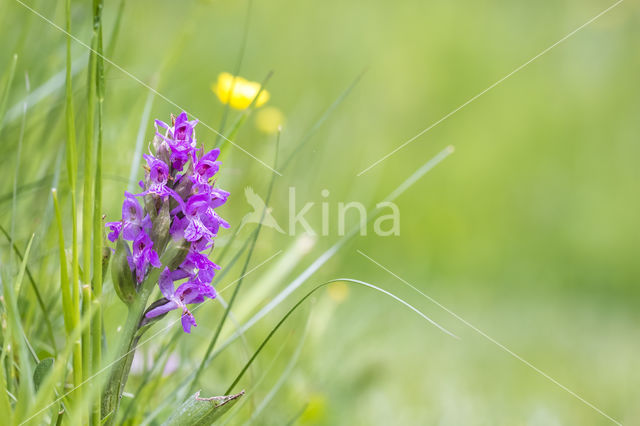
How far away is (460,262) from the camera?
2756mm

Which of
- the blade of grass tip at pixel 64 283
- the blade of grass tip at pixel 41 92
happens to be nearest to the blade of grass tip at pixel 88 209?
the blade of grass tip at pixel 64 283

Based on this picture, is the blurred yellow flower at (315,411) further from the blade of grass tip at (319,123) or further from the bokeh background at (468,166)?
the blade of grass tip at (319,123)

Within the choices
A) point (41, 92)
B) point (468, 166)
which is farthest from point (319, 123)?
point (468, 166)

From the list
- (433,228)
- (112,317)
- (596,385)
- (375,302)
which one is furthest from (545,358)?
(112,317)

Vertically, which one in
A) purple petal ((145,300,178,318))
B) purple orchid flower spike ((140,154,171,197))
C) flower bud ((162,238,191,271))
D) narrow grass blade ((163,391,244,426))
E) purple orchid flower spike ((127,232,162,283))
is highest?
purple orchid flower spike ((140,154,171,197))

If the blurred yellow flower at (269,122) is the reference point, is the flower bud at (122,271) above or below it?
above

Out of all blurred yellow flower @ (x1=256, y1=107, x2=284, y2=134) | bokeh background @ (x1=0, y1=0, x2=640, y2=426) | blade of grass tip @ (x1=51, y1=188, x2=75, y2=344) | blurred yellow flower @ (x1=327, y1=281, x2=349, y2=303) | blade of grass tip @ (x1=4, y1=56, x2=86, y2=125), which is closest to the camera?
blade of grass tip @ (x1=51, y1=188, x2=75, y2=344)

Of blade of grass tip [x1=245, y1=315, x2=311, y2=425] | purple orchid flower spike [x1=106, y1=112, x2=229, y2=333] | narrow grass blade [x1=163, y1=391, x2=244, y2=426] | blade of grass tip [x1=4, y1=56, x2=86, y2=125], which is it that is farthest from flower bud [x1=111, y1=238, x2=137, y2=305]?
blade of grass tip [x1=4, y1=56, x2=86, y2=125]

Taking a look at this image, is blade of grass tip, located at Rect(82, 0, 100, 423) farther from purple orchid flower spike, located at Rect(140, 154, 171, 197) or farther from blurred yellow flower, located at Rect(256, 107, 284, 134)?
blurred yellow flower, located at Rect(256, 107, 284, 134)

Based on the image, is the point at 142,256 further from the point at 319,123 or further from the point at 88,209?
the point at 319,123

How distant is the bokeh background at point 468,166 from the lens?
190 cm

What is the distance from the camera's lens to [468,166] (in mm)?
2914

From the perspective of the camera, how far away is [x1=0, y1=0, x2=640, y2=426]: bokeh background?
1.90 metres

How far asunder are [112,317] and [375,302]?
1464 millimetres
